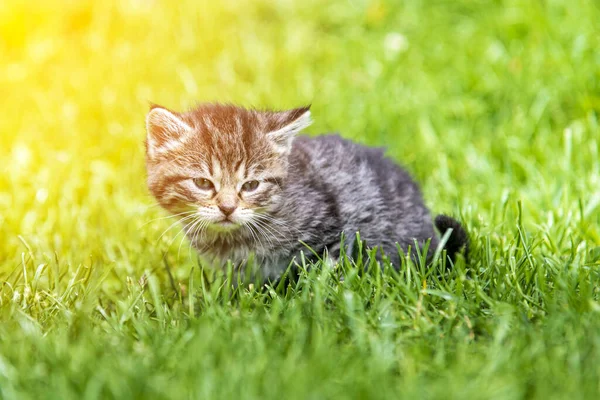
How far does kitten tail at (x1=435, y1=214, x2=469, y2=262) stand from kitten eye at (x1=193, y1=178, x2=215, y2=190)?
46.5 inches

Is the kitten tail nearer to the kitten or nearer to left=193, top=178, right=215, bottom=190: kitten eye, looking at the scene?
the kitten

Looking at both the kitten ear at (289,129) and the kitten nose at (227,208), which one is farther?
the kitten ear at (289,129)

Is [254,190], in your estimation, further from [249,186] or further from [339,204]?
[339,204]

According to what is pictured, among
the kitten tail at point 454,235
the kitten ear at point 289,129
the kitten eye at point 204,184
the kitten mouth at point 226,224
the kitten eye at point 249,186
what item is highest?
the kitten ear at point 289,129

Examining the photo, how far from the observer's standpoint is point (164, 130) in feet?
12.1

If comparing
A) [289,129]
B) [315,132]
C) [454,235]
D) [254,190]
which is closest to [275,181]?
[254,190]

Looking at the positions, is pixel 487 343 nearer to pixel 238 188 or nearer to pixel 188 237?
pixel 238 188

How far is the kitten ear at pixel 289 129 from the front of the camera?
3.66 m

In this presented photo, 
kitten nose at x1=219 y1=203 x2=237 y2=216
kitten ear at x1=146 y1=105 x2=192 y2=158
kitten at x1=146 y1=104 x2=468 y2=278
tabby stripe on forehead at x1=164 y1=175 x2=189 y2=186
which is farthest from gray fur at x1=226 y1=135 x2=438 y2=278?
kitten ear at x1=146 y1=105 x2=192 y2=158

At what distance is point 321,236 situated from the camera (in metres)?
3.71

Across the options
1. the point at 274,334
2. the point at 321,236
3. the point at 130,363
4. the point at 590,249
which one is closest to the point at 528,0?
the point at 590,249

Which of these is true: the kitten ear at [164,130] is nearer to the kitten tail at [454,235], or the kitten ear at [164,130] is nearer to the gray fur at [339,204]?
the gray fur at [339,204]

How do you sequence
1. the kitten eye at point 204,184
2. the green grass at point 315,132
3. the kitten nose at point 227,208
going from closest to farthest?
the green grass at point 315,132 < the kitten nose at point 227,208 < the kitten eye at point 204,184

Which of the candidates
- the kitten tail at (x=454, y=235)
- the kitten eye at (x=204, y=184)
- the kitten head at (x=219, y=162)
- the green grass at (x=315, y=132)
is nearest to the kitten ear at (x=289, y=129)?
the kitten head at (x=219, y=162)
